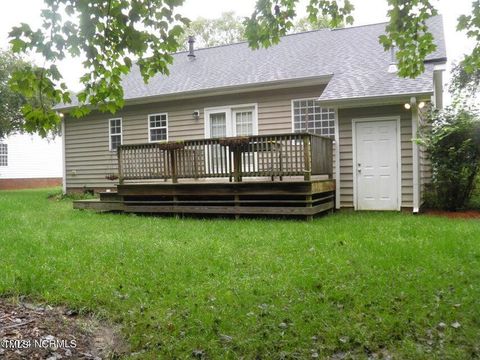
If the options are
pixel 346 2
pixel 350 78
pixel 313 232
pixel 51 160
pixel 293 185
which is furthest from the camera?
pixel 51 160

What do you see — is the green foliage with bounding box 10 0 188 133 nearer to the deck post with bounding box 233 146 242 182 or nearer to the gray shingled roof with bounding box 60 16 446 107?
the deck post with bounding box 233 146 242 182

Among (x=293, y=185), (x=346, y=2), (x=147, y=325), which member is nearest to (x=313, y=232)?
→ (x=293, y=185)

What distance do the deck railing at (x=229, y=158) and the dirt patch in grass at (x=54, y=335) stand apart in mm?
5343

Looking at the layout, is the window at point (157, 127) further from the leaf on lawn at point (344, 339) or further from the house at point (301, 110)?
the leaf on lawn at point (344, 339)

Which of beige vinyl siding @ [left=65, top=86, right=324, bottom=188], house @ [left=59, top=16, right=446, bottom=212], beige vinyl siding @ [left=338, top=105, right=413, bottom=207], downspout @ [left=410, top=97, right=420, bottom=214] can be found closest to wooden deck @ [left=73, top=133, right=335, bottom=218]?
house @ [left=59, top=16, right=446, bottom=212]

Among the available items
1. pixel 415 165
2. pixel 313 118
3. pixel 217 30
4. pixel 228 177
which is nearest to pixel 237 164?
pixel 228 177

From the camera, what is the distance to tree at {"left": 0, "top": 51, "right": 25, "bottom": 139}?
19.0 metres

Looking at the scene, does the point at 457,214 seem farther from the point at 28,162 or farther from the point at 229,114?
the point at 28,162

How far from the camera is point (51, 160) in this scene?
90.1 feet

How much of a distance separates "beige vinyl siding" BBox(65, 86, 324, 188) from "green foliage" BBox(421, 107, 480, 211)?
9.78 feet

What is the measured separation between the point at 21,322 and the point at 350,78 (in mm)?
8671

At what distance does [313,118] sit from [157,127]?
500 centimetres

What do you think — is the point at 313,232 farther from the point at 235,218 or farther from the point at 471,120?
the point at 471,120

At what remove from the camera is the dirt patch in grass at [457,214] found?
28.1 feet
